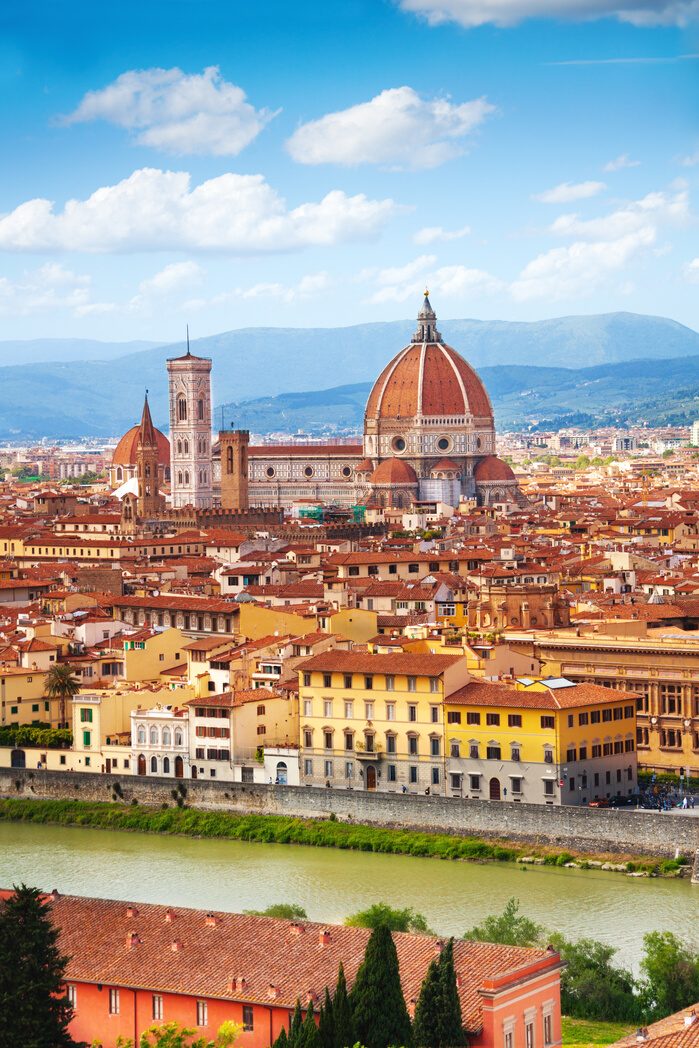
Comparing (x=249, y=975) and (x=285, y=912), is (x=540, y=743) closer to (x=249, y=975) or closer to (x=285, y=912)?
(x=285, y=912)

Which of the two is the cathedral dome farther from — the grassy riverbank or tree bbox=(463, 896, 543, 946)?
tree bbox=(463, 896, 543, 946)

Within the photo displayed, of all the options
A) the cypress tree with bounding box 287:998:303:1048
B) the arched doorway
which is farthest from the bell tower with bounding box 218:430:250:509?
the cypress tree with bounding box 287:998:303:1048

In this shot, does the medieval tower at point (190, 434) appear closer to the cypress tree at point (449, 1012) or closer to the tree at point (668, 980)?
the tree at point (668, 980)

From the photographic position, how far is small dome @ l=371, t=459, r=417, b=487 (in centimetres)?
10612

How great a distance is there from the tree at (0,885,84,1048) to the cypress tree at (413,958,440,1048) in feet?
9.54

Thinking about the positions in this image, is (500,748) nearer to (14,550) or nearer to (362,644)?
(362,644)

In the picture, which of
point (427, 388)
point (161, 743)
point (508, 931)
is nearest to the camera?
point (508, 931)

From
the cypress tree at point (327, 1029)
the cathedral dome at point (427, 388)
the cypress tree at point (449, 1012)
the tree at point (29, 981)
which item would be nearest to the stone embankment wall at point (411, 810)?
the cypress tree at point (449, 1012)

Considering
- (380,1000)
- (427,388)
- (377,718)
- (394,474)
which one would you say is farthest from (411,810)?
(427,388)

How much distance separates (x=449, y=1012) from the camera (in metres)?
17.9

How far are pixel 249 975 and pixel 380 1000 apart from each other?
5.84ft

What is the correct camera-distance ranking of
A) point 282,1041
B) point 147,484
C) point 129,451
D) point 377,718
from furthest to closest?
point 129,451, point 147,484, point 377,718, point 282,1041

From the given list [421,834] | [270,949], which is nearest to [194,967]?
[270,949]

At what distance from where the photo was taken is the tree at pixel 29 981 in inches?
676
